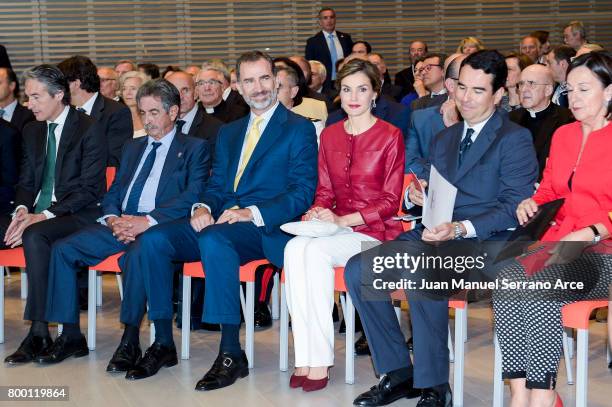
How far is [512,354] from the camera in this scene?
350 cm

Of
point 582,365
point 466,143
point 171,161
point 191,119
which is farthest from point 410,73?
point 582,365

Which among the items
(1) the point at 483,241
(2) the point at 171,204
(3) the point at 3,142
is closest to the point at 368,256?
(1) the point at 483,241

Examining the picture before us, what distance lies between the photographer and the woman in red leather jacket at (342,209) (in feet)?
13.7

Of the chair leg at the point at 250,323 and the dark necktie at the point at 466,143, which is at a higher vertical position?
the dark necktie at the point at 466,143

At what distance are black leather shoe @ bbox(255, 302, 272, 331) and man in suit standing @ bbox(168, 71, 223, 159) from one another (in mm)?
1137

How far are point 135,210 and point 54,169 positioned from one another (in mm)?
578

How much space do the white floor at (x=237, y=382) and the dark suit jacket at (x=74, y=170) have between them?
79cm

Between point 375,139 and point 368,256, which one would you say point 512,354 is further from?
point 375,139

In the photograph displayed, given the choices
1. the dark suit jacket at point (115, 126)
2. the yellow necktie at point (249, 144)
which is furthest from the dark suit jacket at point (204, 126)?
the yellow necktie at point (249, 144)

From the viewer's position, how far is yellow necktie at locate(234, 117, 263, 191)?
480cm

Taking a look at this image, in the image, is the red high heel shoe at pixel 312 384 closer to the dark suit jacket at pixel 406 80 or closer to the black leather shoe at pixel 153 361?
the black leather shoe at pixel 153 361

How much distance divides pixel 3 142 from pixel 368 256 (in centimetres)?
251

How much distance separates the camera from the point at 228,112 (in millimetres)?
6656

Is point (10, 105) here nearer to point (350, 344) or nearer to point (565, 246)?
point (350, 344)
